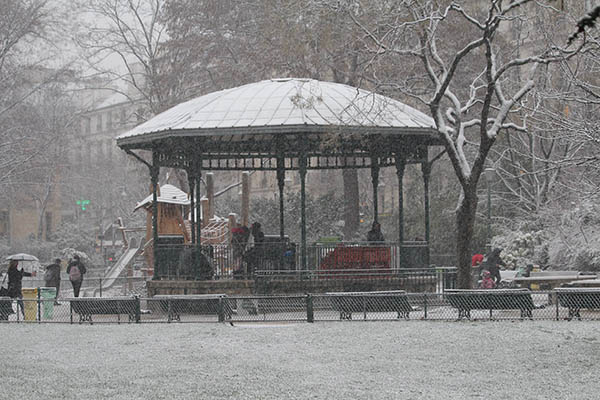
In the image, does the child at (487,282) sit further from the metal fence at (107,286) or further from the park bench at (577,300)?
the metal fence at (107,286)

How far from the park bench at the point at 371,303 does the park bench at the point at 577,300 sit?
3.25m

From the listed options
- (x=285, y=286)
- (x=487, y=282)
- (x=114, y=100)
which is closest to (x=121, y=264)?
(x=285, y=286)

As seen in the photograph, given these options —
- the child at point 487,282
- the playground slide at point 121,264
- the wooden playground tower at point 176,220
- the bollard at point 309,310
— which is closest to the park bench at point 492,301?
the bollard at point 309,310

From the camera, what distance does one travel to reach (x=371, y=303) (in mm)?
20234

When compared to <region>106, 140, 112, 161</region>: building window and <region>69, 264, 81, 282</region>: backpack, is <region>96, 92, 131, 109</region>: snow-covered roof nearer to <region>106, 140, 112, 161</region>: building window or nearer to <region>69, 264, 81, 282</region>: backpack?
<region>106, 140, 112, 161</region>: building window

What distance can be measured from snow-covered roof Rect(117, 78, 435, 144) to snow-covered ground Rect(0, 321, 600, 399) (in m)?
5.32

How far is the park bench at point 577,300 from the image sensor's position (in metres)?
18.7

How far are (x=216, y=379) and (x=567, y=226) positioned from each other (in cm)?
2337

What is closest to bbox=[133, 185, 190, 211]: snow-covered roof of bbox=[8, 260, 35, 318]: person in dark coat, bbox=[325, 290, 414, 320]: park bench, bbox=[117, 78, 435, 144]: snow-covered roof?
bbox=[117, 78, 435, 144]: snow-covered roof

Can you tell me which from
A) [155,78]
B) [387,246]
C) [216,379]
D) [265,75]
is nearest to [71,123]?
[155,78]

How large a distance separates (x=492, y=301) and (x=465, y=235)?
2238 mm

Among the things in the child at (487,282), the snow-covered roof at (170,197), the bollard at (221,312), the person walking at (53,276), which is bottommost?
the bollard at (221,312)

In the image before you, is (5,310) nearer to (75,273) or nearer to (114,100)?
(75,273)

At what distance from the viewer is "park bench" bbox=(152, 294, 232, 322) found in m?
19.9
